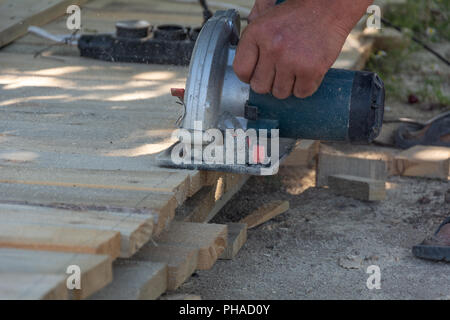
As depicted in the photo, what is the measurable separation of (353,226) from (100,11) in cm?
291

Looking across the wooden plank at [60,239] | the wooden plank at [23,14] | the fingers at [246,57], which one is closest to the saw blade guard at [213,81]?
the fingers at [246,57]

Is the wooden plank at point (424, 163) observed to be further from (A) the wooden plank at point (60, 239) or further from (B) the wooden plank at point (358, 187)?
(A) the wooden plank at point (60, 239)

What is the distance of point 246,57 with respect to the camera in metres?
2.28

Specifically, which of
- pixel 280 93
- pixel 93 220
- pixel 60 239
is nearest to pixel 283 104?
pixel 280 93

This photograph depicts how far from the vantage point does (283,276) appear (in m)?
2.52

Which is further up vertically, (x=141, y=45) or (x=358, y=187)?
(x=141, y=45)

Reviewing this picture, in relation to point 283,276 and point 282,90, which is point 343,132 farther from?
point 283,276

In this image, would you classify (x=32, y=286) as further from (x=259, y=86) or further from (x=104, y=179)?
(x=259, y=86)

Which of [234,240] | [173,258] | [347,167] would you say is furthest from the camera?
[347,167]

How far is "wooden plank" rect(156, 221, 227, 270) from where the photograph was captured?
2113 millimetres

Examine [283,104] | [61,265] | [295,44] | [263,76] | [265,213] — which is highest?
[295,44]

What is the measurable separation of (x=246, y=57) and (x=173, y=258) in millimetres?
659

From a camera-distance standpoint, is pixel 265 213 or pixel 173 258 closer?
pixel 173 258
